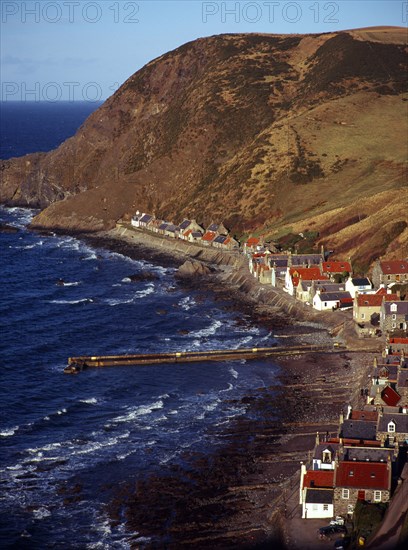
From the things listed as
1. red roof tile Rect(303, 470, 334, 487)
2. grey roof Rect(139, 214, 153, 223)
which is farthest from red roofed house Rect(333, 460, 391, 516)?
grey roof Rect(139, 214, 153, 223)

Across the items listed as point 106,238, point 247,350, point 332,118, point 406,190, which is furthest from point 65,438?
point 332,118

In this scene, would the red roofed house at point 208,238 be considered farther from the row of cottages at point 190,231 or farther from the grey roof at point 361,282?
the grey roof at point 361,282

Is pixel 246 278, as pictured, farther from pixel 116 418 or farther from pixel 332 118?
pixel 332 118

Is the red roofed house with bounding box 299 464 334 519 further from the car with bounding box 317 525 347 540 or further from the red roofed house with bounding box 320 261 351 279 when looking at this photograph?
the red roofed house with bounding box 320 261 351 279

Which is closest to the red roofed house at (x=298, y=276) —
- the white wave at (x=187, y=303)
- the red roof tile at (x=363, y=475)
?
the white wave at (x=187, y=303)

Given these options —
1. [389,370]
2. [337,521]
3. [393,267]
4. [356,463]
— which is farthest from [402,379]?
[393,267]

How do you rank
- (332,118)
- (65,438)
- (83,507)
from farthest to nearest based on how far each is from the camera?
(332,118), (65,438), (83,507)

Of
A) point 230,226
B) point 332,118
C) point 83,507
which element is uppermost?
point 332,118
